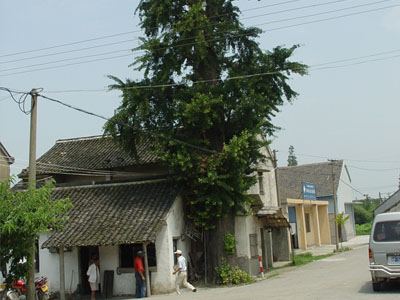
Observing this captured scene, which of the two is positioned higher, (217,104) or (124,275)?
(217,104)

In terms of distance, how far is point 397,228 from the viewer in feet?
46.9

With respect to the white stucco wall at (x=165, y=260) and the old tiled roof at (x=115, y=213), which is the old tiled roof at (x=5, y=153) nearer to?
the old tiled roof at (x=115, y=213)

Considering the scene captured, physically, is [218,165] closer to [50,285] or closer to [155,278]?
[155,278]

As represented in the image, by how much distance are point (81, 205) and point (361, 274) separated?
1249 cm

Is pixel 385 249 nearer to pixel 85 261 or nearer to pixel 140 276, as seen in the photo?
pixel 140 276

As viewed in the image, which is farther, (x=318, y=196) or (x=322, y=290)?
(x=318, y=196)

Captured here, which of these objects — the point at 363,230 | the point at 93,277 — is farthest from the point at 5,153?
the point at 363,230

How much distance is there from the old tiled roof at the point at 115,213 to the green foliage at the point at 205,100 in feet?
4.92

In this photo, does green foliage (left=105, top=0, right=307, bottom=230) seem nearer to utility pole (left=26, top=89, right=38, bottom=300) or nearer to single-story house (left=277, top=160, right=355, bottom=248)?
utility pole (left=26, top=89, right=38, bottom=300)

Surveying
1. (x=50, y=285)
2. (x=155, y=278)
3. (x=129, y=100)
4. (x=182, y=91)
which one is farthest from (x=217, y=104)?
(x=50, y=285)

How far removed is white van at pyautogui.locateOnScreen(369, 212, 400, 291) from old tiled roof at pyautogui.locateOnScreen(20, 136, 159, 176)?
14.8 meters

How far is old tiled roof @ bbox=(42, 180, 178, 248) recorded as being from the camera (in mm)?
20500

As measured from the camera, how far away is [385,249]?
1417 cm

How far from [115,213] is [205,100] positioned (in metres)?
6.26
